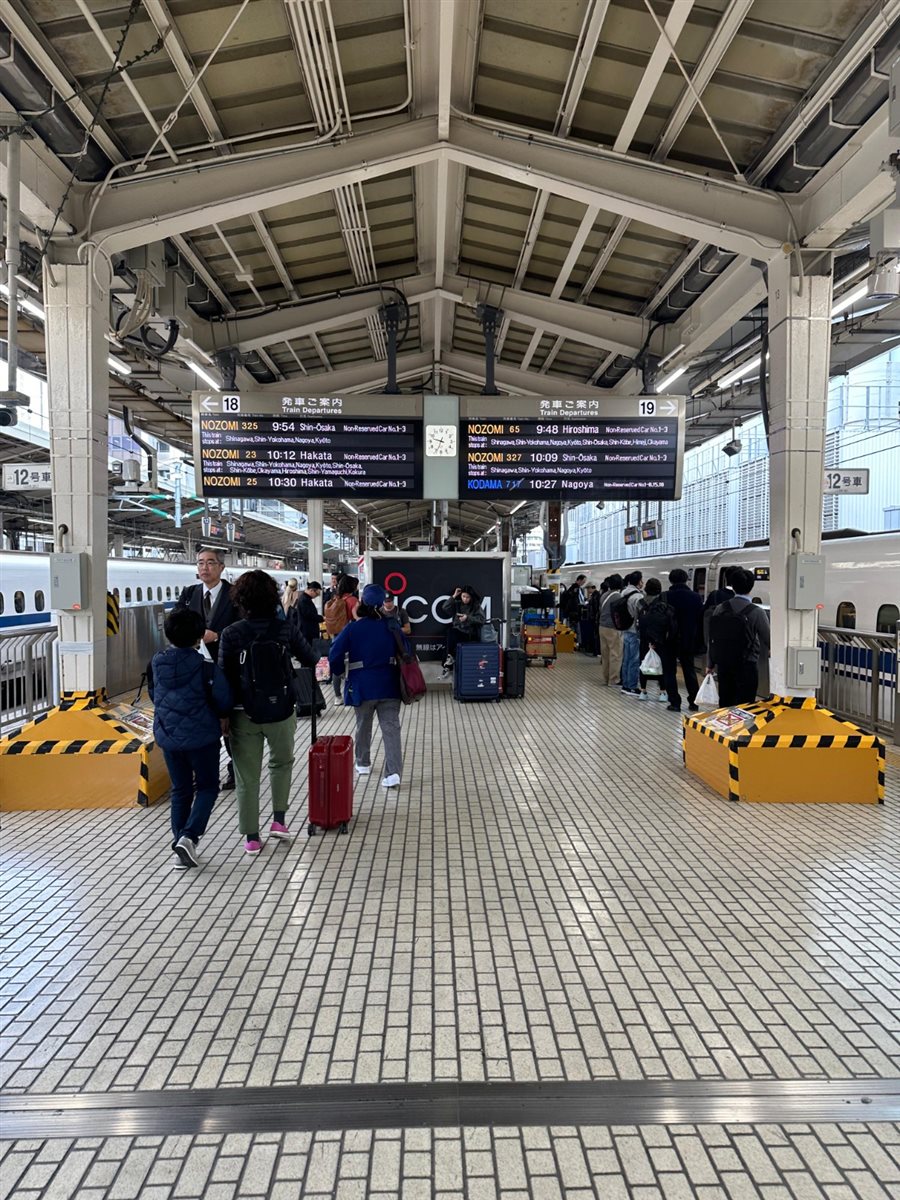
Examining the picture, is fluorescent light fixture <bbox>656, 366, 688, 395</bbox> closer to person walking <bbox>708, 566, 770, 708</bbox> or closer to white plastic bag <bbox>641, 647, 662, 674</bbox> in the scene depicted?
white plastic bag <bbox>641, 647, 662, 674</bbox>

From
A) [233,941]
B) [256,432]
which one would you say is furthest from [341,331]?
[233,941]

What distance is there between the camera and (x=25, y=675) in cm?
756

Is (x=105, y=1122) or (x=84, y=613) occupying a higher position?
(x=84, y=613)

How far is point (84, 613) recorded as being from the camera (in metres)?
5.91

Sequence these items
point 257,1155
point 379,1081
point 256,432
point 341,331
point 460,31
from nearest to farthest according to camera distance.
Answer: point 257,1155
point 379,1081
point 460,31
point 256,432
point 341,331

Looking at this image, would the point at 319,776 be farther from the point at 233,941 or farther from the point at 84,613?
the point at 84,613

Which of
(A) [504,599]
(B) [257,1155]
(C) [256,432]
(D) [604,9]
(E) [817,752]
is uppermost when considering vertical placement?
(D) [604,9]

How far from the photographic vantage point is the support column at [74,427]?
19.2 ft

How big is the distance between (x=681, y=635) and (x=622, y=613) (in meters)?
1.88

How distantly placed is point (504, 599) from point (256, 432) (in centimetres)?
Result: 494

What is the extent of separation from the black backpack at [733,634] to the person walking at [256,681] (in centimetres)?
396

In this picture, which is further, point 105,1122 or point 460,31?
point 460,31

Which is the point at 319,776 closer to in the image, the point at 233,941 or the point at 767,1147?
the point at 233,941

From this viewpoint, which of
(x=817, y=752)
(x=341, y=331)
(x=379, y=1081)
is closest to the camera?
(x=379, y=1081)
